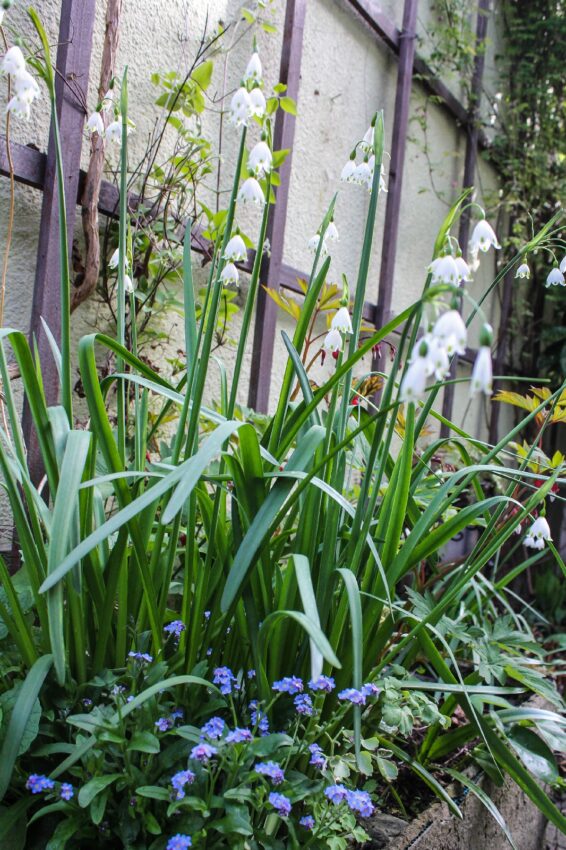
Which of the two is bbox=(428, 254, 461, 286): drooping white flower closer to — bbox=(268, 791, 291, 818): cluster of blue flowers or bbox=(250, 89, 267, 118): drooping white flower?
bbox=(250, 89, 267, 118): drooping white flower

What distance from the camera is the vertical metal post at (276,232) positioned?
235 cm

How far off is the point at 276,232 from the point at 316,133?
2.21 ft

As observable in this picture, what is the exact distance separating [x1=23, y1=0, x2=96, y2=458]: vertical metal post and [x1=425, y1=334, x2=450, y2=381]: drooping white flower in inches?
45.9

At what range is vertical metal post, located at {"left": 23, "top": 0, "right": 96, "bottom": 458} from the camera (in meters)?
1.62

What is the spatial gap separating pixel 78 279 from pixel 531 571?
2.95m

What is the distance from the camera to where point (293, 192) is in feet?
8.76

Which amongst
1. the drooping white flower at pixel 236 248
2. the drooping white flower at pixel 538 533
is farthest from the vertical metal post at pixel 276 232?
the drooping white flower at pixel 236 248

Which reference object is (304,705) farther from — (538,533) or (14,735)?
(538,533)

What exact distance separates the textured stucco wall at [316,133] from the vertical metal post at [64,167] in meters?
0.10

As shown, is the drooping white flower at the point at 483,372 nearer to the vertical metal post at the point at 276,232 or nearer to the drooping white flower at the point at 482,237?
the drooping white flower at the point at 482,237

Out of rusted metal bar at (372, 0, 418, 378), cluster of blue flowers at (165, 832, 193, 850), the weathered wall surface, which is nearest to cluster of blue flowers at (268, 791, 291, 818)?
cluster of blue flowers at (165, 832, 193, 850)

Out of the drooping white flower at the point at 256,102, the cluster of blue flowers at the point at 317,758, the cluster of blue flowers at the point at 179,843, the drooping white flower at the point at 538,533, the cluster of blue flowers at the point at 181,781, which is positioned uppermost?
the drooping white flower at the point at 256,102

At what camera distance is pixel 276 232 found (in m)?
2.38

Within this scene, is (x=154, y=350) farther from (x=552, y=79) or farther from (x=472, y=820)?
(x=552, y=79)
